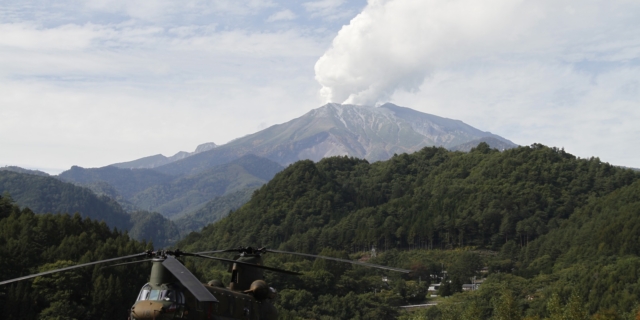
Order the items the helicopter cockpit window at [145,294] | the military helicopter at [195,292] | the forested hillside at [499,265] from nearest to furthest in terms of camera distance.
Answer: the military helicopter at [195,292]
the helicopter cockpit window at [145,294]
the forested hillside at [499,265]

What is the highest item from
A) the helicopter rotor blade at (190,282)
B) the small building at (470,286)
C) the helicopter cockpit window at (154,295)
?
the helicopter rotor blade at (190,282)


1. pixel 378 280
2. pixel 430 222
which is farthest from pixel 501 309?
pixel 430 222

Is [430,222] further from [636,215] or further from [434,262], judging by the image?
[636,215]

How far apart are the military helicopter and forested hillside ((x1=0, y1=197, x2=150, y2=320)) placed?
41.0 meters

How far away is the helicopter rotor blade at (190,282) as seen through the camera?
850 inches

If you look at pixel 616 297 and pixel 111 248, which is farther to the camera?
pixel 616 297

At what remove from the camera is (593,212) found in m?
186

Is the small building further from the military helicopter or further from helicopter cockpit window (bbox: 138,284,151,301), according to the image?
helicopter cockpit window (bbox: 138,284,151,301)

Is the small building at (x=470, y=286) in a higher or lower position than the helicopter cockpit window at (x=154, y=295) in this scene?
lower

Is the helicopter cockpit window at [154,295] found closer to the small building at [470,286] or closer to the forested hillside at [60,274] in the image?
the forested hillside at [60,274]

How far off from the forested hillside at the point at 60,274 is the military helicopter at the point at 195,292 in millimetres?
40994

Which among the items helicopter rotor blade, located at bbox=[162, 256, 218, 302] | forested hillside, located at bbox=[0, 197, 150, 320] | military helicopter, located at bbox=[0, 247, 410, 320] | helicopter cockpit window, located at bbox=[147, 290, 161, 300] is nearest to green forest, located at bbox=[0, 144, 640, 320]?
forested hillside, located at bbox=[0, 197, 150, 320]

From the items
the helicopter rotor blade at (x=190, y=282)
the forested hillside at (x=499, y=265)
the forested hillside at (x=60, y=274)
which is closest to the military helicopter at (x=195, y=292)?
the helicopter rotor blade at (x=190, y=282)

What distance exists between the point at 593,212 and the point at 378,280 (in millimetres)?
74744
